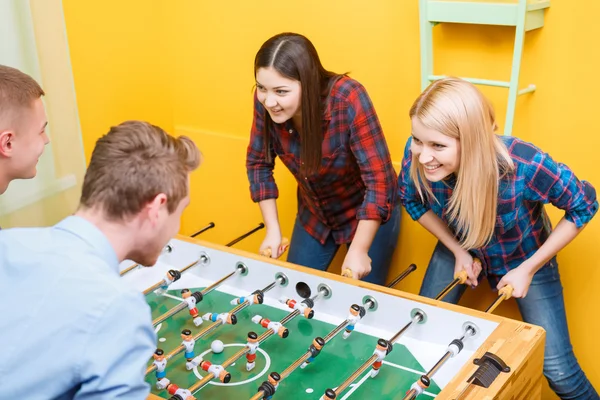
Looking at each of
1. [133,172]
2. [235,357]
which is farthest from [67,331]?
[235,357]

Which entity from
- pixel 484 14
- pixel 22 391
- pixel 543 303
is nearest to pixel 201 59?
pixel 484 14

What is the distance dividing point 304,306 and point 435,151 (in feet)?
1.99

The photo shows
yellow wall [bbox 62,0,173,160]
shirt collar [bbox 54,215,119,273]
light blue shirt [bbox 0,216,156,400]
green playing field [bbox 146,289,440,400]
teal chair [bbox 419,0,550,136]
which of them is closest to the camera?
light blue shirt [bbox 0,216,156,400]

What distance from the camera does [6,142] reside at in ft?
6.57

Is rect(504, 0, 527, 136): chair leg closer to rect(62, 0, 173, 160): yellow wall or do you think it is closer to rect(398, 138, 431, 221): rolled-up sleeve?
rect(398, 138, 431, 221): rolled-up sleeve

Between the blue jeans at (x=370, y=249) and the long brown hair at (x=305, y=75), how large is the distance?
414 mm

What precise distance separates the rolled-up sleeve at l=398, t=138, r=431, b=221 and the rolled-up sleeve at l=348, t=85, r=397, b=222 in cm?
6

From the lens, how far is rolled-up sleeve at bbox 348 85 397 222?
2537 millimetres

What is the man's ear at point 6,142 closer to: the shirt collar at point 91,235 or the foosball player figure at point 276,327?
the shirt collar at point 91,235

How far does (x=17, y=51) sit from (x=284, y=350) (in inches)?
70.9

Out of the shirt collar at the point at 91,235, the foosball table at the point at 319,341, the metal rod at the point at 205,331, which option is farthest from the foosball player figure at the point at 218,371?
the shirt collar at the point at 91,235

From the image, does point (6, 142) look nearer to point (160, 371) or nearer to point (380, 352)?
point (160, 371)

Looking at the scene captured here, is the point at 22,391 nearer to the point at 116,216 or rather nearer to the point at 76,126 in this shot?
the point at 116,216

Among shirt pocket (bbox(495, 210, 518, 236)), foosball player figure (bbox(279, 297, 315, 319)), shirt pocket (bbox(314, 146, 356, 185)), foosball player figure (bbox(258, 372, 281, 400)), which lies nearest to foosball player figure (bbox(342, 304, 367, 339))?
foosball player figure (bbox(279, 297, 315, 319))
